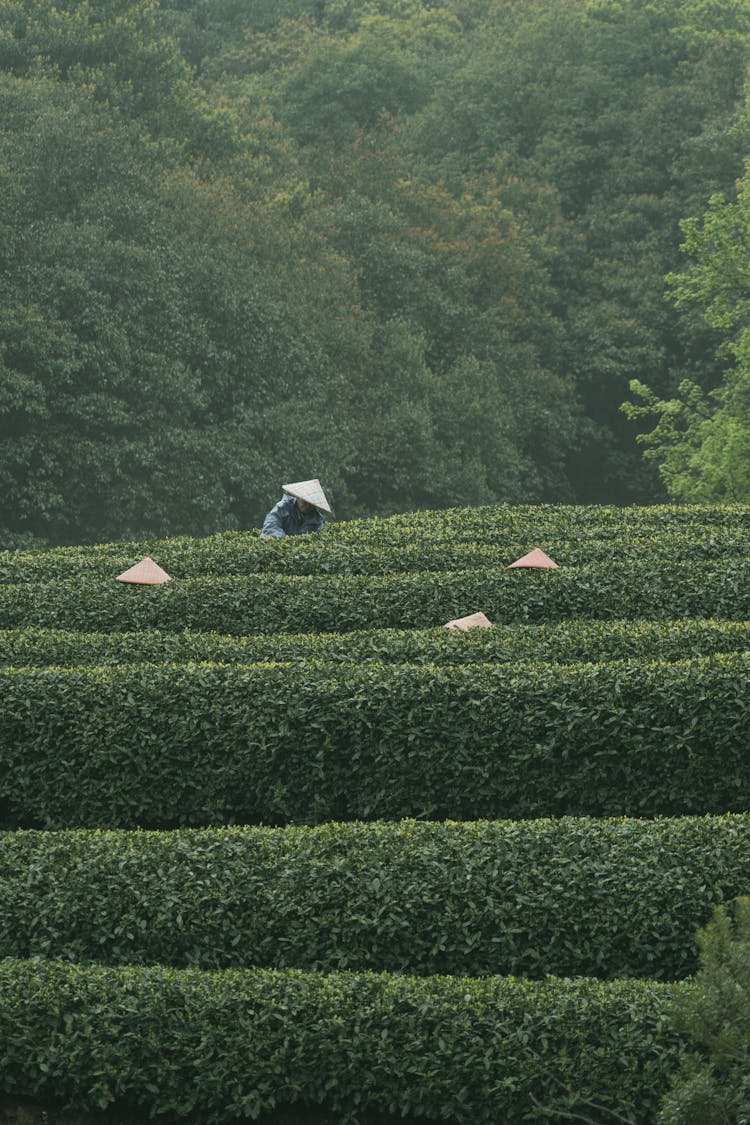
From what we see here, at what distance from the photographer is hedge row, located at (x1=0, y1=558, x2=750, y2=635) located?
1207 cm

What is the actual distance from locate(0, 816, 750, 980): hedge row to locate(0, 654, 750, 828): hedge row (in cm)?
142

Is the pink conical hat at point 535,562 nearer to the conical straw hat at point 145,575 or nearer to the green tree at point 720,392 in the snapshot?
the conical straw hat at point 145,575

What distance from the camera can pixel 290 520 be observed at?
15203mm

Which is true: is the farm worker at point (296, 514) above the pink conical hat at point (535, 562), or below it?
above

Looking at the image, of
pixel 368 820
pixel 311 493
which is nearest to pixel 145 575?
pixel 311 493

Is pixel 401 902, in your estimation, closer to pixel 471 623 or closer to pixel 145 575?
pixel 471 623

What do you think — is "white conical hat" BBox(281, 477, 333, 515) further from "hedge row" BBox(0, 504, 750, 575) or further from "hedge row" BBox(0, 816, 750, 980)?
"hedge row" BBox(0, 816, 750, 980)

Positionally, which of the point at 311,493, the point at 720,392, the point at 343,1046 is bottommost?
the point at 343,1046

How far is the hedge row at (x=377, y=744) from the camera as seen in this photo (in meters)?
9.23

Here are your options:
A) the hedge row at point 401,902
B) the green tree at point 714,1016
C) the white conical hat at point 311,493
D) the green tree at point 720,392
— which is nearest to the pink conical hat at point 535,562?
the white conical hat at point 311,493

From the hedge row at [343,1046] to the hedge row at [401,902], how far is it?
590 mm

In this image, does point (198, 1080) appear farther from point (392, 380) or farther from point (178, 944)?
point (392, 380)

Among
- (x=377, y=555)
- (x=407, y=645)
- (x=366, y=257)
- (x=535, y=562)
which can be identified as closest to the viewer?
(x=407, y=645)

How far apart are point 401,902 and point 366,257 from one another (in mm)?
27249
